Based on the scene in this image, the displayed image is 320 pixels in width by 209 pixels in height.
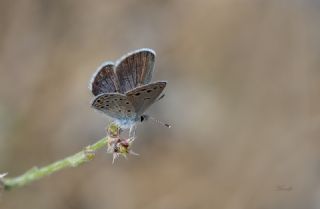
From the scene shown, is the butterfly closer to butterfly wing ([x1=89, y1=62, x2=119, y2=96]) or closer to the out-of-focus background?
butterfly wing ([x1=89, y1=62, x2=119, y2=96])

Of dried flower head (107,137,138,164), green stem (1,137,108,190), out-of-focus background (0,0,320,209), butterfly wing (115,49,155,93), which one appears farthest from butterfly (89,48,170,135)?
out-of-focus background (0,0,320,209)

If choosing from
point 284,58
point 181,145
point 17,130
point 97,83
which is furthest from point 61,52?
point 97,83

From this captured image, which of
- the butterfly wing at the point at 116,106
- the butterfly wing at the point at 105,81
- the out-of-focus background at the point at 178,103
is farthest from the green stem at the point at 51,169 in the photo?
the out-of-focus background at the point at 178,103

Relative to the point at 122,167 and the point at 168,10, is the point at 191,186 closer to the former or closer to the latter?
the point at 122,167

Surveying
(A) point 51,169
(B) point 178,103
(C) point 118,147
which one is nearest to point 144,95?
(C) point 118,147

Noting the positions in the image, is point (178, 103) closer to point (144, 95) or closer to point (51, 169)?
point (144, 95)
